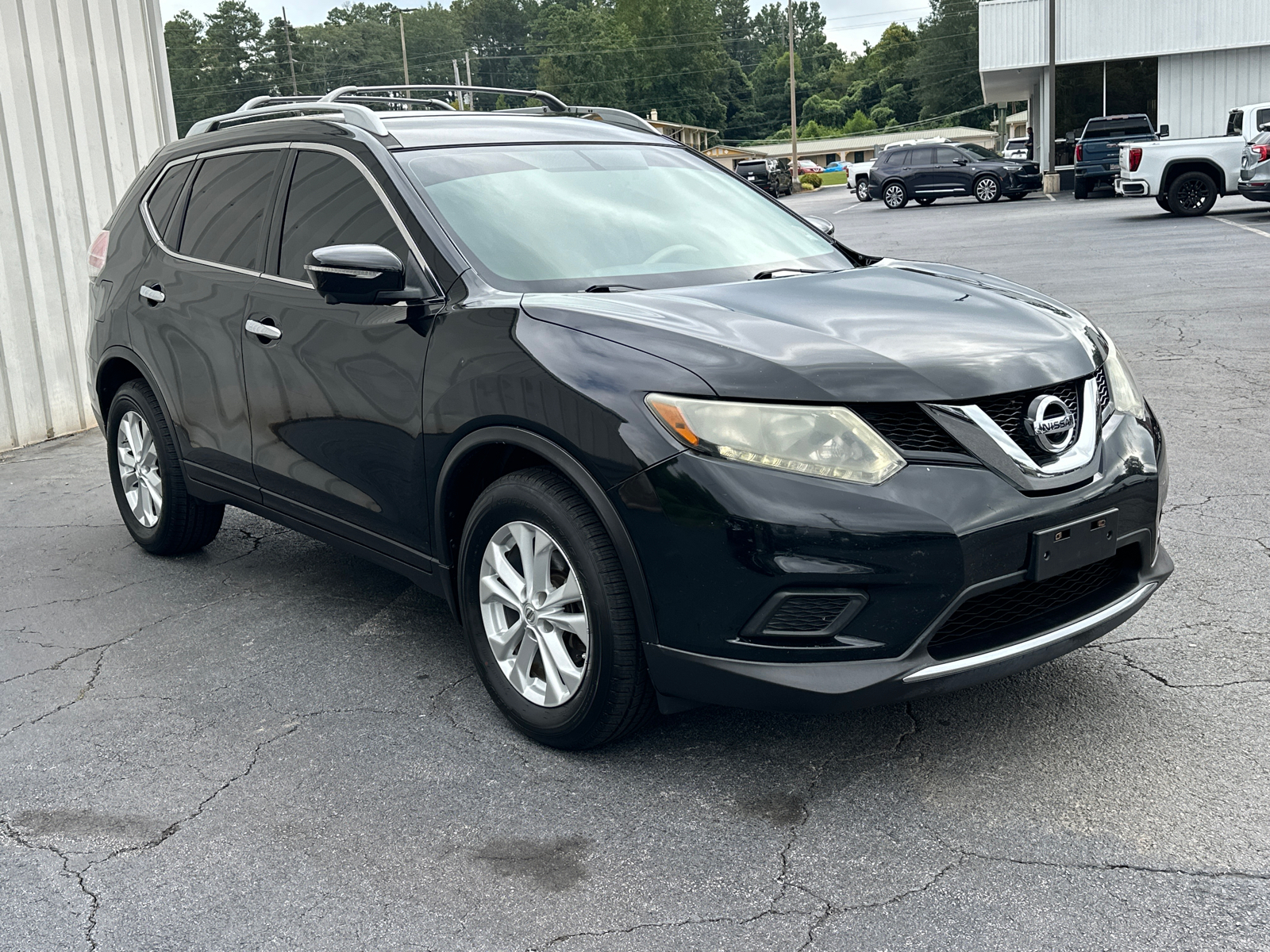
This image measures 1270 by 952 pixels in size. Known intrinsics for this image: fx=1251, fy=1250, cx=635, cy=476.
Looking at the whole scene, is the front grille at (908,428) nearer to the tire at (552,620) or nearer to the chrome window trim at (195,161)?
the tire at (552,620)

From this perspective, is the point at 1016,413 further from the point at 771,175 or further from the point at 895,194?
Answer: the point at 771,175

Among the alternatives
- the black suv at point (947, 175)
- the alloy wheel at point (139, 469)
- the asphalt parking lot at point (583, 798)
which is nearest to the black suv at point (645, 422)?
the asphalt parking lot at point (583, 798)

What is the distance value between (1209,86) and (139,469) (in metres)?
35.8

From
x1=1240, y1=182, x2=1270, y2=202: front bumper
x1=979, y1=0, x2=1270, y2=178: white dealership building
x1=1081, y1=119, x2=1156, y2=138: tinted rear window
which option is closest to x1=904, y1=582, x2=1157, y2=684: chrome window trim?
x1=1240, y1=182, x2=1270, y2=202: front bumper

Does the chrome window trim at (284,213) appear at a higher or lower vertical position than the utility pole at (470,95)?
lower

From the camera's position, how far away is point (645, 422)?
9.87ft

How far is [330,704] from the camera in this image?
3932 millimetres

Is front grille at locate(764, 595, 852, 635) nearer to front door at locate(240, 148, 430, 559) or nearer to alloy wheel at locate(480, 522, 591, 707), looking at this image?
alloy wheel at locate(480, 522, 591, 707)

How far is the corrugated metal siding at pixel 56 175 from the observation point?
8.50 m

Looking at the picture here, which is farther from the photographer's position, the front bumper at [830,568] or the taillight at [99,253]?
the taillight at [99,253]

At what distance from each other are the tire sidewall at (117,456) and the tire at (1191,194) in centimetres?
2066

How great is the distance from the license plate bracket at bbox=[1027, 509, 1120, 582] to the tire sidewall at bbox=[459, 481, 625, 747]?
1046 mm

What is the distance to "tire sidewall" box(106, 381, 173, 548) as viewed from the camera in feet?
17.1

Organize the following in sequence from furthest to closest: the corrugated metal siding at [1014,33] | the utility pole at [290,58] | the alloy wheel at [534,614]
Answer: the utility pole at [290,58] → the corrugated metal siding at [1014,33] → the alloy wheel at [534,614]
